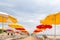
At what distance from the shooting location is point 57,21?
32.5 feet

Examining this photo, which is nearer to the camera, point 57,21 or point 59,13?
point 59,13

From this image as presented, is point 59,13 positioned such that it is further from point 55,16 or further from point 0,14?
point 0,14

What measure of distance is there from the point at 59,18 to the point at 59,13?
53 cm

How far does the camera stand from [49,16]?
9562mm

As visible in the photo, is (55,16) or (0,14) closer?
(0,14)

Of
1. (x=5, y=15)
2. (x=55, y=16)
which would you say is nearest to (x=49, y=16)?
(x=55, y=16)

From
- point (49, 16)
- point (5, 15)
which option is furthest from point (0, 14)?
point (49, 16)

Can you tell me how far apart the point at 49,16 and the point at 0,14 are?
2.60m

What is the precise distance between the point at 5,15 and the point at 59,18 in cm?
275

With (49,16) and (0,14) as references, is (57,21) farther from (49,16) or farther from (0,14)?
(0,14)

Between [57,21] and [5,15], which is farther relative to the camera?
[57,21]

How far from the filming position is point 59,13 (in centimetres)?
886

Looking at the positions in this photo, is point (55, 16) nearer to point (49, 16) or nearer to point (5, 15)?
point (49, 16)

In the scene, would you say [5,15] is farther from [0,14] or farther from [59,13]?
[59,13]
